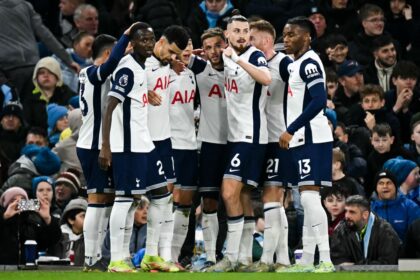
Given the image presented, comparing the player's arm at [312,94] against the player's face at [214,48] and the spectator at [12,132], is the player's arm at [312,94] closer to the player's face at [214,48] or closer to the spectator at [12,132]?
the player's face at [214,48]

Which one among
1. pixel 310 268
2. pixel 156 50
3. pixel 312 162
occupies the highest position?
pixel 156 50

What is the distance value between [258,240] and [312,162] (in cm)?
243

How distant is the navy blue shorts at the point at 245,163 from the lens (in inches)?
639

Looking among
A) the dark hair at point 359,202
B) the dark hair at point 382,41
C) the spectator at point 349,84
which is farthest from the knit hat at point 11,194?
the dark hair at point 382,41

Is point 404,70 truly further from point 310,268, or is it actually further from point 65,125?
point 310,268

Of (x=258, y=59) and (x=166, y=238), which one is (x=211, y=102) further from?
(x=166, y=238)

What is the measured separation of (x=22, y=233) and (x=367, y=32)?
746 cm

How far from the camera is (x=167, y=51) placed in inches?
649

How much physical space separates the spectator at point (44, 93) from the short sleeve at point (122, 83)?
22.9ft

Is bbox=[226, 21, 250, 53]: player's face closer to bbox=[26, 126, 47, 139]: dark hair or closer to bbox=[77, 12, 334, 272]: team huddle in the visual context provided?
bbox=[77, 12, 334, 272]: team huddle

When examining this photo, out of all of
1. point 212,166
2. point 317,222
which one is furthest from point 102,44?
point 317,222

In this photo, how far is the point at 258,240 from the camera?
58.9ft

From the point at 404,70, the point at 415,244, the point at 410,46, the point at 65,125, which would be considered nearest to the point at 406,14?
the point at 410,46

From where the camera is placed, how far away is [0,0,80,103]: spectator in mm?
23719
